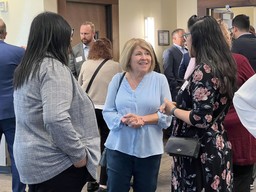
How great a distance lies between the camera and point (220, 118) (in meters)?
2.31

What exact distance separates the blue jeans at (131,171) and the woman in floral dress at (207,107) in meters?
0.40

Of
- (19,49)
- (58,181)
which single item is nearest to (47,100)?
(58,181)

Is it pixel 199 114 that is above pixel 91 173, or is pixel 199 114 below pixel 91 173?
above

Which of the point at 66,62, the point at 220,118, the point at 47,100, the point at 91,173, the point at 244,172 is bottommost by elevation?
the point at 244,172

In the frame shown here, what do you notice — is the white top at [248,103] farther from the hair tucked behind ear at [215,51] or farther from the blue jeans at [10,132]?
the blue jeans at [10,132]

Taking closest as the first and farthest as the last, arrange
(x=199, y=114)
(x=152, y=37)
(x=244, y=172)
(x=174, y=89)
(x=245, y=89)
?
(x=245, y=89) → (x=199, y=114) → (x=244, y=172) → (x=174, y=89) → (x=152, y=37)

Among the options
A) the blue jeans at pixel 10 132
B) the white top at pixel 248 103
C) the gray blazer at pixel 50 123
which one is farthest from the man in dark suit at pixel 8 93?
the white top at pixel 248 103

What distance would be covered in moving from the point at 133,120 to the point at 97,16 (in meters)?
3.59

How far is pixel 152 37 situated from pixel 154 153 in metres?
4.33

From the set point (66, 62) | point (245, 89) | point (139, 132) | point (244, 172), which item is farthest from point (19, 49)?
point (245, 89)

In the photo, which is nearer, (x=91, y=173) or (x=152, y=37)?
(x=91, y=173)

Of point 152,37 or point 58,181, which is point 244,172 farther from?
point 152,37

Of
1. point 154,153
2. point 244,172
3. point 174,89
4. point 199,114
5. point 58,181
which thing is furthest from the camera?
point 174,89

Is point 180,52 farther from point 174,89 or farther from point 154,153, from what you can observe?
point 154,153
